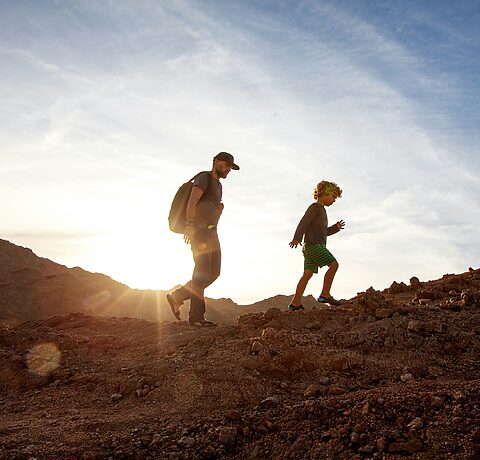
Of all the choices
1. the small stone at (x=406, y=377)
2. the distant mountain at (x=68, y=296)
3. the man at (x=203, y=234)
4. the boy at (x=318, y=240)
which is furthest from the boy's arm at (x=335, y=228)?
the distant mountain at (x=68, y=296)

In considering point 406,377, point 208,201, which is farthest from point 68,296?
point 406,377

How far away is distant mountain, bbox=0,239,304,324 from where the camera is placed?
1623 centimetres

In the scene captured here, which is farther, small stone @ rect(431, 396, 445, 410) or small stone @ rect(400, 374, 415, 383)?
small stone @ rect(400, 374, 415, 383)

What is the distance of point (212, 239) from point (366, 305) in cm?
206

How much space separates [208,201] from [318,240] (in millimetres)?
1698

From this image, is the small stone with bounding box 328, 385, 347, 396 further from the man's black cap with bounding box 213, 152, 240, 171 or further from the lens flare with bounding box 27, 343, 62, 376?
the man's black cap with bounding box 213, 152, 240, 171

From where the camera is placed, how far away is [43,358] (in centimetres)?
524

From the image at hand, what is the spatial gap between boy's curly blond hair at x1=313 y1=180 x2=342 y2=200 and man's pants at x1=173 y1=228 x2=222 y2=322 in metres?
1.79

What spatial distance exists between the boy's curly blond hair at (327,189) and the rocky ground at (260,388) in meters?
1.81

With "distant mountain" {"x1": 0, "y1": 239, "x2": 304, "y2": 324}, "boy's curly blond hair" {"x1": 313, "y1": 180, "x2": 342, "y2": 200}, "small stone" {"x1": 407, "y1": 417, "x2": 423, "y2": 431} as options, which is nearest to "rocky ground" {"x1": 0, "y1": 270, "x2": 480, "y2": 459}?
"small stone" {"x1": 407, "y1": 417, "x2": 423, "y2": 431}

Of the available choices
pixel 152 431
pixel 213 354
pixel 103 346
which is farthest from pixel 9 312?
pixel 152 431

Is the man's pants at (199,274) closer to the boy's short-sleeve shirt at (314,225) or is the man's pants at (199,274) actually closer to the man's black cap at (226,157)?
the man's black cap at (226,157)

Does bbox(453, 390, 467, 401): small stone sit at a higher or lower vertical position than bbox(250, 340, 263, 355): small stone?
lower

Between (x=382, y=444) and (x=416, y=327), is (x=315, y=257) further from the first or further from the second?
(x=382, y=444)
